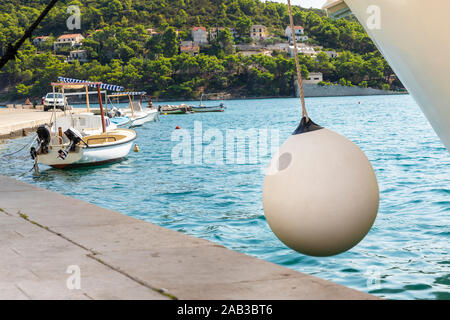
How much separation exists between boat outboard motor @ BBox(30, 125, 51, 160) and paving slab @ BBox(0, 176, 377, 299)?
32.7ft

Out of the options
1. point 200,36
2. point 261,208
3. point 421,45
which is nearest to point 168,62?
point 200,36

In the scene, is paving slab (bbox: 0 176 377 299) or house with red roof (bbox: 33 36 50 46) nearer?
paving slab (bbox: 0 176 377 299)

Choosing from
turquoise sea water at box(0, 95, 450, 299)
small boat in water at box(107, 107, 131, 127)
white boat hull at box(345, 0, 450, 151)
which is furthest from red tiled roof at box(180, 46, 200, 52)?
white boat hull at box(345, 0, 450, 151)

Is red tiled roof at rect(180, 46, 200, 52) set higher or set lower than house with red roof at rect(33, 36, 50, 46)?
lower

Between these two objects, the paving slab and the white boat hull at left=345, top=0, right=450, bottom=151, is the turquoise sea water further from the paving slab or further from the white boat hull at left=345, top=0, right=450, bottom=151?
the paving slab

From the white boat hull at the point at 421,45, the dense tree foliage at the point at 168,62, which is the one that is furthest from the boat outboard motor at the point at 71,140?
the dense tree foliage at the point at 168,62

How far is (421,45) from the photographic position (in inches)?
151

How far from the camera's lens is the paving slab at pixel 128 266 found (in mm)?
3115

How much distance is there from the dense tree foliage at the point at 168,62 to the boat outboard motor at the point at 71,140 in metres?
111

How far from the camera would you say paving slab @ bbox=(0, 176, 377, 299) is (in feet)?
10.2

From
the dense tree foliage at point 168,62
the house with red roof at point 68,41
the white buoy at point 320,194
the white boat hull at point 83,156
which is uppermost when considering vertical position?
the house with red roof at point 68,41

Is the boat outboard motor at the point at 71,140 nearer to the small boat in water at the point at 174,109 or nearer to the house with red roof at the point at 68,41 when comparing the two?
the small boat in water at the point at 174,109
